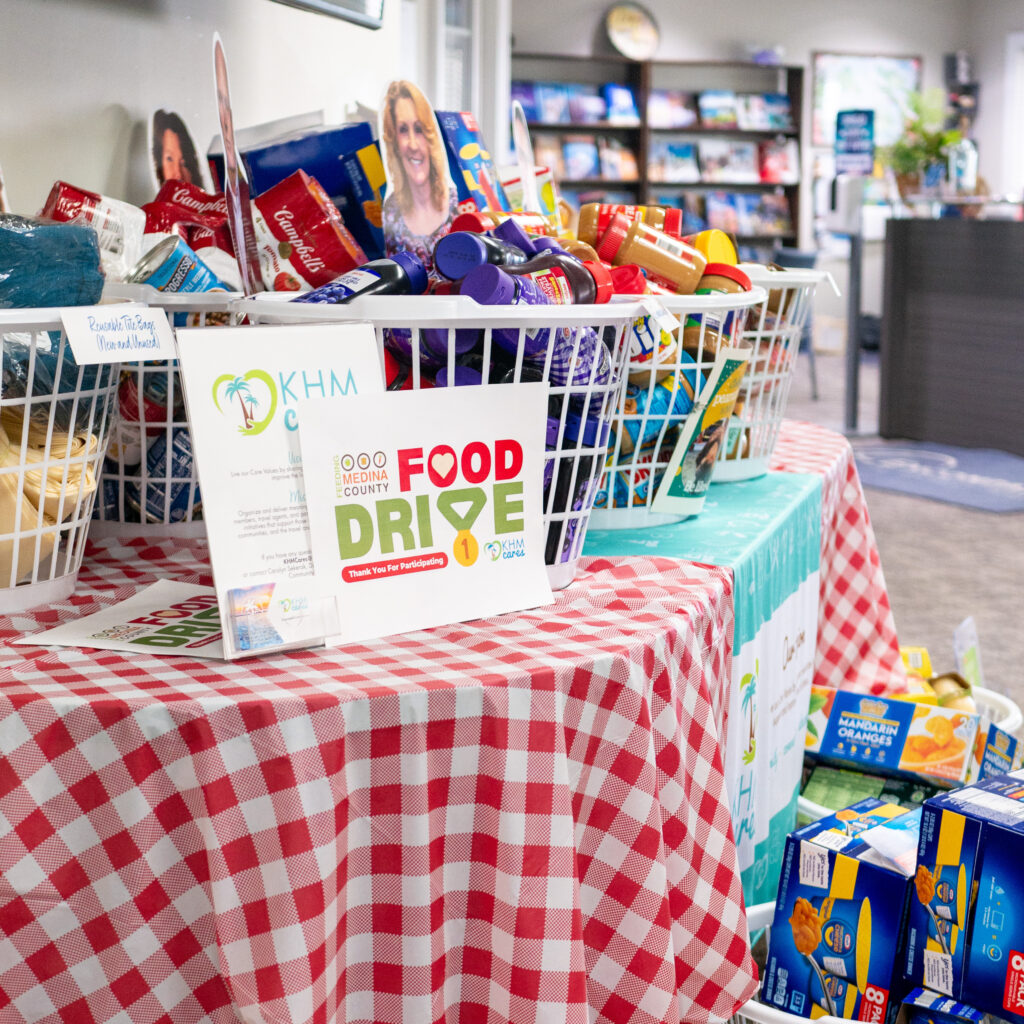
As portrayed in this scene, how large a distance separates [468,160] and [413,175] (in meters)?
0.20

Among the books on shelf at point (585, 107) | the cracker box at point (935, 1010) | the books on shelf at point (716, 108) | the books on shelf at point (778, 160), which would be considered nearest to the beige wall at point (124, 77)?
the cracker box at point (935, 1010)

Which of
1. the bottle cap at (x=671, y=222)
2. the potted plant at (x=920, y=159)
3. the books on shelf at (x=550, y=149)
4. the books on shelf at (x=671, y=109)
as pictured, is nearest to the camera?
the bottle cap at (x=671, y=222)

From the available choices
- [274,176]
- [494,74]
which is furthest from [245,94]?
[494,74]

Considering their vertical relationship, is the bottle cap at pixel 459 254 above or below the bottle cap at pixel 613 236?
below

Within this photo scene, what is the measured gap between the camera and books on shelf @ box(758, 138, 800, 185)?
1001 centimetres

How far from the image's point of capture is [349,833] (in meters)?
0.71

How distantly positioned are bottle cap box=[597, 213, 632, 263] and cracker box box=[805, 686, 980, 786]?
0.72 metres

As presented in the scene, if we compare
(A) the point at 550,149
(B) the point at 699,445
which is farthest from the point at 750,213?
(B) the point at 699,445

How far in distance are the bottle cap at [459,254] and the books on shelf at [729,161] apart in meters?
9.40

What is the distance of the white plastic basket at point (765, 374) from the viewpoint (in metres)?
1.34

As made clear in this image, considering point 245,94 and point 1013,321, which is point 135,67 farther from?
point 1013,321

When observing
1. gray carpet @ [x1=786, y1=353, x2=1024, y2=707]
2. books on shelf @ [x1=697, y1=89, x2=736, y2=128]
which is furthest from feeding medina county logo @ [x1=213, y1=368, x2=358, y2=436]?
books on shelf @ [x1=697, y1=89, x2=736, y2=128]

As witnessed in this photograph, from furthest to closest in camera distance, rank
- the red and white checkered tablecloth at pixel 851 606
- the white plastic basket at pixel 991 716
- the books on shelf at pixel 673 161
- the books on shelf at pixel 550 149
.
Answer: the books on shelf at pixel 673 161, the books on shelf at pixel 550 149, the red and white checkered tablecloth at pixel 851 606, the white plastic basket at pixel 991 716

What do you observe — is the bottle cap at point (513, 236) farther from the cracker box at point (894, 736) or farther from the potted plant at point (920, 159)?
the potted plant at point (920, 159)
